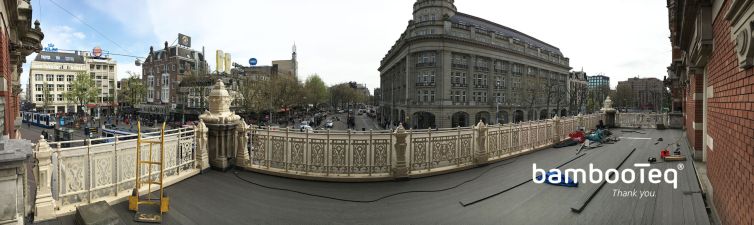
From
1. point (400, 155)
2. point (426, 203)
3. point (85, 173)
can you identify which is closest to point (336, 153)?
point (400, 155)

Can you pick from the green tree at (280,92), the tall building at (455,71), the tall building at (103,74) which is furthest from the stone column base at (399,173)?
the tall building at (103,74)

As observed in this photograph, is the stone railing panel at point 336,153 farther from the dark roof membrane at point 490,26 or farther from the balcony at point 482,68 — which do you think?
the dark roof membrane at point 490,26

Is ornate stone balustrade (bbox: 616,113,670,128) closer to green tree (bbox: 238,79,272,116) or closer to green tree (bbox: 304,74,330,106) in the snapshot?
green tree (bbox: 238,79,272,116)

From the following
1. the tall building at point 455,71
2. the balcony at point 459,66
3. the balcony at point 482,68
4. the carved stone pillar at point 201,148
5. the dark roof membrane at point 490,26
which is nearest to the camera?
the carved stone pillar at point 201,148

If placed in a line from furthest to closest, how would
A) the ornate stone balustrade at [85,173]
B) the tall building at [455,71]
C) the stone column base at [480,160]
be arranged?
1. the tall building at [455,71]
2. the stone column base at [480,160]
3. the ornate stone balustrade at [85,173]

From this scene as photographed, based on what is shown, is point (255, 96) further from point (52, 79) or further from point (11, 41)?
point (52, 79)

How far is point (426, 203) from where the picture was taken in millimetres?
5613

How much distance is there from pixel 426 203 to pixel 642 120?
2141 centimetres

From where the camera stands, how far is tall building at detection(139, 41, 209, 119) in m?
51.1

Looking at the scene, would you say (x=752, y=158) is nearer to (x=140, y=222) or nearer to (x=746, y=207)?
(x=746, y=207)

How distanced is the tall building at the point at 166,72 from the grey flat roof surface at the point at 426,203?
49260 mm

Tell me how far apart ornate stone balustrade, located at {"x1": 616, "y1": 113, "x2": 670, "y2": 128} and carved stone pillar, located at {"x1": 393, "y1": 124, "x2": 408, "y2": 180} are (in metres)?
19.4

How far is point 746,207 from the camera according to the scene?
3.07 metres

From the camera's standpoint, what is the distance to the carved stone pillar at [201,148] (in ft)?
25.0
